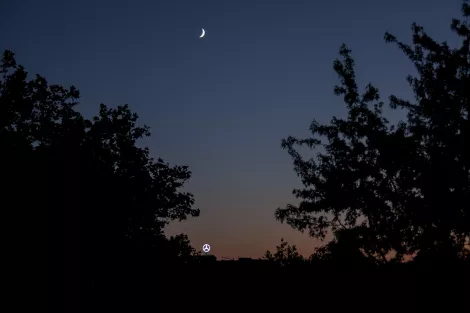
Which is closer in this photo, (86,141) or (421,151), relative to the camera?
(421,151)

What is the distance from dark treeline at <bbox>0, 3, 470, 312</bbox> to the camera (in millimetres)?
12102

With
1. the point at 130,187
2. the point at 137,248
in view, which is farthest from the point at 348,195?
the point at 130,187

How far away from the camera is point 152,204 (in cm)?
2519

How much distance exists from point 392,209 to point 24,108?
1762 centimetres

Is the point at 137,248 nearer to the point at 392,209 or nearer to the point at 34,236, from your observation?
the point at 34,236

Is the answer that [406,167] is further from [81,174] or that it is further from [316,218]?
[81,174]

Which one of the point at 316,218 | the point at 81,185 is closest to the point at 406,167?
the point at 316,218

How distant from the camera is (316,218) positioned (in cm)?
1947

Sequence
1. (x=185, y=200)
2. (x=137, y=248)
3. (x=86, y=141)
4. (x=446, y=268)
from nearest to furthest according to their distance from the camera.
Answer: (x=446, y=268) < (x=137, y=248) < (x=86, y=141) < (x=185, y=200)

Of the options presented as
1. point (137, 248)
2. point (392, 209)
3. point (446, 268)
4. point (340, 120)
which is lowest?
point (446, 268)

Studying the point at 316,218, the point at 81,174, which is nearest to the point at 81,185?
the point at 81,174

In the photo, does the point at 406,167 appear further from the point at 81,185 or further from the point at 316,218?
the point at 81,185

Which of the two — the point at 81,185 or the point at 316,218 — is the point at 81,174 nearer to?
the point at 81,185

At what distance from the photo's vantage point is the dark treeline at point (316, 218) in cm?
1210
